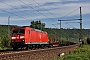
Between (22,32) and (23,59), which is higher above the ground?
(22,32)

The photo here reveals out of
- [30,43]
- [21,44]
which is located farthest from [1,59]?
[30,43]

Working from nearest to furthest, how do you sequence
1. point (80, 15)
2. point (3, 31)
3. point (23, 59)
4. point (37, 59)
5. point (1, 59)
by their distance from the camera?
point (1, 59) < point (23, 59) < point (37, 59) < point (80, 15) < point (3, 31)

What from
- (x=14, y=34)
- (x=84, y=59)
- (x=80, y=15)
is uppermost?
(x=80, y=15)

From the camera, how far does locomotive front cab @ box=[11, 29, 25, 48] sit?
31.4 meters

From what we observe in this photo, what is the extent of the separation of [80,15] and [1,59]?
122 ft

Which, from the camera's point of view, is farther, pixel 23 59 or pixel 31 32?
pixel 31 32

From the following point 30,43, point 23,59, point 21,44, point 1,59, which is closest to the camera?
point 1,59

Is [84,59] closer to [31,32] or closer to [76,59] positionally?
[76,59]

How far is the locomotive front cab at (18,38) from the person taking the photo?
31.4 metres

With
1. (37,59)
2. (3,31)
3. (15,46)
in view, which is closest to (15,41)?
(15,46)

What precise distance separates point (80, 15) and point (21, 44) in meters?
23.2

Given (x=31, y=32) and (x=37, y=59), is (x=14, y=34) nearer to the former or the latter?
(x=31, y=32)

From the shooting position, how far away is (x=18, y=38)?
3147 cm

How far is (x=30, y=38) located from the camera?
113 feet
